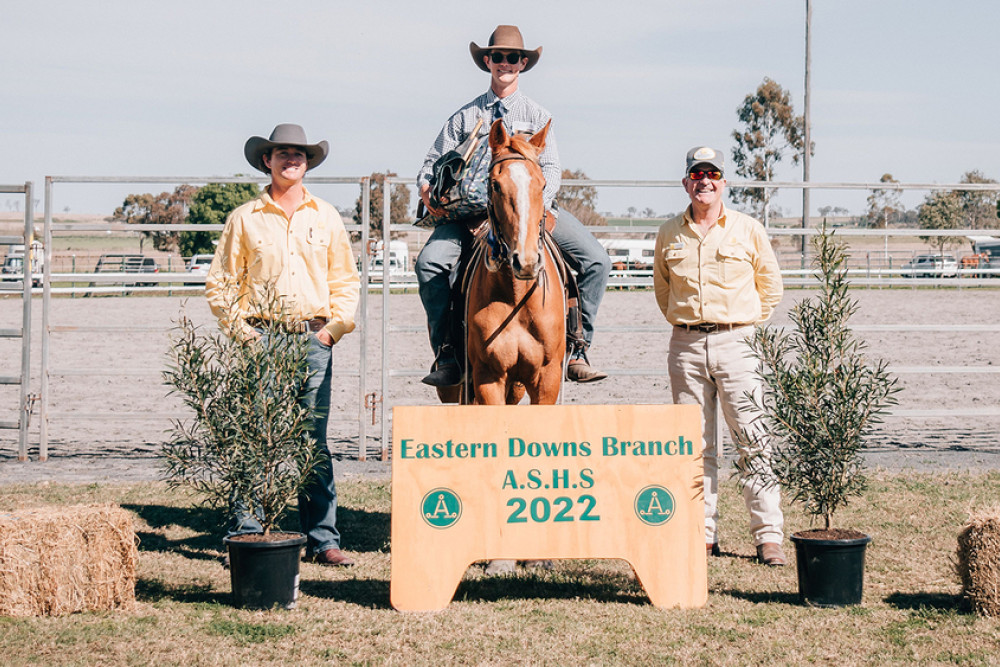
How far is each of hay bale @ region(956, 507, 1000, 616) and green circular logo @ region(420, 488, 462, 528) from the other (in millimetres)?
2453

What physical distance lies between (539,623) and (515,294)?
5.80 ft

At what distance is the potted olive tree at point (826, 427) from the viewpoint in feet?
16.0

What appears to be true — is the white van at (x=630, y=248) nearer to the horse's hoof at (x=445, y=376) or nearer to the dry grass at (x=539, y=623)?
the horse's hoof at (x=445, y=376)

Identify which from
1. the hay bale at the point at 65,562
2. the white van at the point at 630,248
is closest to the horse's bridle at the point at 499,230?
the white van at the point at 630,248

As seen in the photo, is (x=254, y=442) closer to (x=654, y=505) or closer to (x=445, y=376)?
(x=445, y=376)

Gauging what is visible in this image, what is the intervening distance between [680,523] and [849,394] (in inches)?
41.4

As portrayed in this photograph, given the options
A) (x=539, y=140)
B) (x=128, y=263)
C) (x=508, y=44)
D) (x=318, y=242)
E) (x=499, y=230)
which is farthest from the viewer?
(x=128, y=263)

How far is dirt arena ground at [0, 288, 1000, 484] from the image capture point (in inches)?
356

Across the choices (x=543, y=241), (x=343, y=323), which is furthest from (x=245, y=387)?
(x=543, y=241)

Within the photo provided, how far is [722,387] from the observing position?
6.03 m

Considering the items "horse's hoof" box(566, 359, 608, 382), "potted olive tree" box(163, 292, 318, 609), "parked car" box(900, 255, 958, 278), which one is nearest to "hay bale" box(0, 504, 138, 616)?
"potted olive tree" box(163, 292, 318, 609)

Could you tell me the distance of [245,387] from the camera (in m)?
4.84

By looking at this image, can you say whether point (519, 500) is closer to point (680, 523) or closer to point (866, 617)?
point (680, 523)

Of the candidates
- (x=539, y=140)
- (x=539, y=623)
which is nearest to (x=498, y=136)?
(x=539, y=140)
